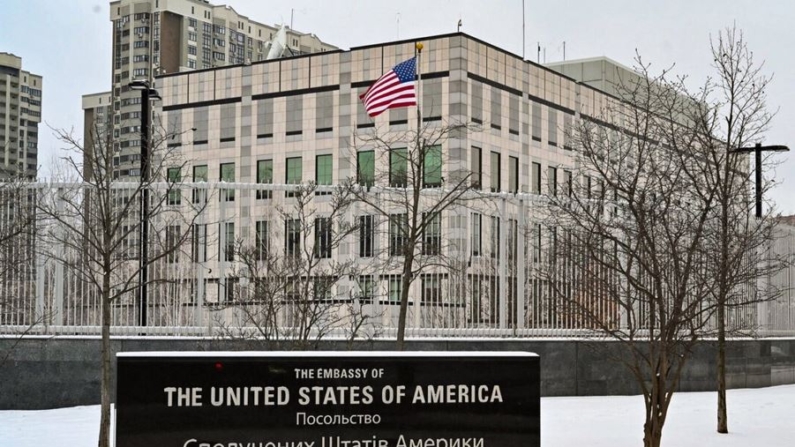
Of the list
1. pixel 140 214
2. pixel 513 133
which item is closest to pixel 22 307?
pixel 140 214

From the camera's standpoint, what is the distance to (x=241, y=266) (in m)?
16.4

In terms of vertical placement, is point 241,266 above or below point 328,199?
below

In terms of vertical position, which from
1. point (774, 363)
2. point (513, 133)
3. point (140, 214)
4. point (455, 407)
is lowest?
point (774, 363)

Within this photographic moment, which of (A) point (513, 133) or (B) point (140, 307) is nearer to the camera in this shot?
(B) point (140, 307)

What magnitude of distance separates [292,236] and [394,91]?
20.8 ft

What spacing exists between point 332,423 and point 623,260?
42.0ft

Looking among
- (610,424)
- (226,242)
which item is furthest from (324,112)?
(610,424)

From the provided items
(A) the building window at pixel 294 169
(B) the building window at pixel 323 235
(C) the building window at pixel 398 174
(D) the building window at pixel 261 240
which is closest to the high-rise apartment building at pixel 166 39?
(A) the building window at pixel 294 169

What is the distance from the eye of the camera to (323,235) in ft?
53.7

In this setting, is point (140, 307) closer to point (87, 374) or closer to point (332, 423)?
point (87, 374)

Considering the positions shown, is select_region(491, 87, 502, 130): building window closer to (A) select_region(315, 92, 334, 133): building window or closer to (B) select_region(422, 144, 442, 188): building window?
(A) select_region(315, 92, 334, 133): building window

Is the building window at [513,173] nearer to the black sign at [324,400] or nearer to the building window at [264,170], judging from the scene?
the building window at [264,170]

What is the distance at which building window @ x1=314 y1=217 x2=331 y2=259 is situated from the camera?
15945 mm

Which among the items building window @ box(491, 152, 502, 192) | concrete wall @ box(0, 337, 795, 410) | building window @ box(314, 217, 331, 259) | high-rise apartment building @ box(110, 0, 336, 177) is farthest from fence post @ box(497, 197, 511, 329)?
high-rise apartment building @ box(110, 0, 336, 177)
